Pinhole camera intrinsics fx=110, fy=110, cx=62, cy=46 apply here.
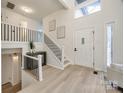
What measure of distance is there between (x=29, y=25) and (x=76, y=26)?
4.28 m

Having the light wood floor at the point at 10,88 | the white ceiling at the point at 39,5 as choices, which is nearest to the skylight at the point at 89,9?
the white ceiling at the point at 39,5

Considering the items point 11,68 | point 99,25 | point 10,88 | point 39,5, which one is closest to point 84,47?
point 99,25

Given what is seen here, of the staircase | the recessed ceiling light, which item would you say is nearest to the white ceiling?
the recessed ceiling light

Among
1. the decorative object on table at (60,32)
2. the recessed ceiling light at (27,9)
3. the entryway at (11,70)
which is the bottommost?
the entryway at (11,70)

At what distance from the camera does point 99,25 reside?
17.2 ft

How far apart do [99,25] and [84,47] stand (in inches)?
55.1

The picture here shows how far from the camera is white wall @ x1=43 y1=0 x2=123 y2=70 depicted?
4.31 m

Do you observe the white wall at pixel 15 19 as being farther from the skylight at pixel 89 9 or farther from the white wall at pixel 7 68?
the skylight at pixel 89 9

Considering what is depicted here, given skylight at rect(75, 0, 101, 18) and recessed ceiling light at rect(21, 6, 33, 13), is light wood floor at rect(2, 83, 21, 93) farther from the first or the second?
skylight at rect(75, 0, 101, 18)

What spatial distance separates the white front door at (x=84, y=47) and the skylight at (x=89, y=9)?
3.22ft

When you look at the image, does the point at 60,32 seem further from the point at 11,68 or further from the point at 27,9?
the point at 11,68

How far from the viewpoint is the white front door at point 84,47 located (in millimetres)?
5695

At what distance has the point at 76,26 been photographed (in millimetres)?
6336

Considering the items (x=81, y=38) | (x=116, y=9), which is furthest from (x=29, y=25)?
(x=116, y=9)
